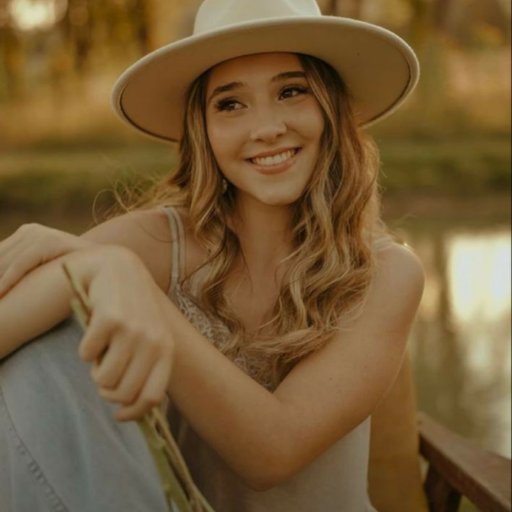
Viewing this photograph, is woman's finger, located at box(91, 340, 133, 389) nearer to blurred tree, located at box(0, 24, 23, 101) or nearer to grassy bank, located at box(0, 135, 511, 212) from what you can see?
grassy bank, located at box(0, 135, 511, 212)

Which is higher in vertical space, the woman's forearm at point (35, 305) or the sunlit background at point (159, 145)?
the woman's forearm at point (35, 305)

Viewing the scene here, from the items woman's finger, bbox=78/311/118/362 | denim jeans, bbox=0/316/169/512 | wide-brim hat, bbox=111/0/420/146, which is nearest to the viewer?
woman's finger, bbox=78/311/118/362

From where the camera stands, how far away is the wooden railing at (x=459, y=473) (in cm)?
153

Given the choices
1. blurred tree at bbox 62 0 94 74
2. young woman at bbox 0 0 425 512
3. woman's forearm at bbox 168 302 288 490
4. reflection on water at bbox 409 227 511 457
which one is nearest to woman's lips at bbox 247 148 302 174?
young woman at bbox 0 0 425 512

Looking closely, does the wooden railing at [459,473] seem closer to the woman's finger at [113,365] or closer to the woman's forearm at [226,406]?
the woman's forearm at [226,406]

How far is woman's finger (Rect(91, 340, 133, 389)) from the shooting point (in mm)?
751

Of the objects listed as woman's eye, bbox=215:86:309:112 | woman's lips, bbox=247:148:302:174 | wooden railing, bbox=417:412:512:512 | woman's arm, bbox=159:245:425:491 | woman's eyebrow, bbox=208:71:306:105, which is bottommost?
wooden railing, bbox=417:412:512:512

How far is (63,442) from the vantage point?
1.09 meters

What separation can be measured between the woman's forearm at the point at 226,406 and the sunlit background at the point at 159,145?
5.57 meters

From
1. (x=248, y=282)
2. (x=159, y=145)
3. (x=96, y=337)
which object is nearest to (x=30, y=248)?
(x=96, y=337)

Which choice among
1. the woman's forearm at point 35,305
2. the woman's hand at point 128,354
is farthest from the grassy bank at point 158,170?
the woman's hand at point 128,354

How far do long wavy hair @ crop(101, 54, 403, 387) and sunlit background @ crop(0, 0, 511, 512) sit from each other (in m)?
5.19

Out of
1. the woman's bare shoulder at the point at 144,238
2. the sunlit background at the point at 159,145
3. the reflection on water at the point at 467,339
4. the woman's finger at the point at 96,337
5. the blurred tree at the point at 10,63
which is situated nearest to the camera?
the woman's finger at the point at 96,337

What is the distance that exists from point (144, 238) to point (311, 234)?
278mm
